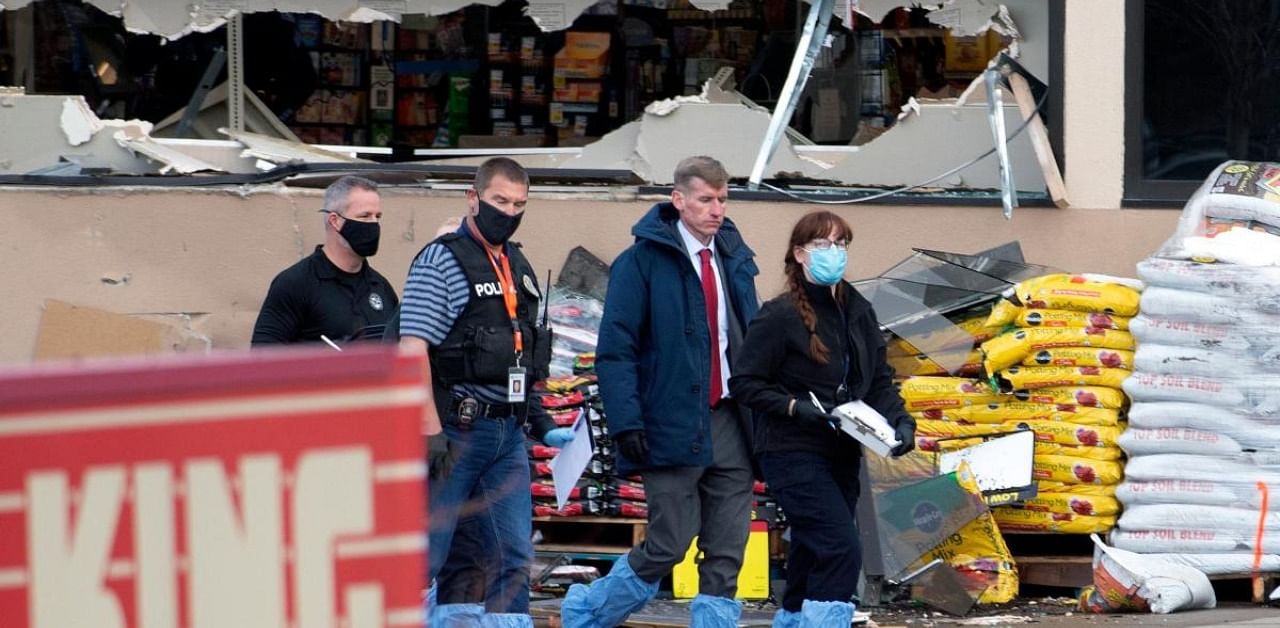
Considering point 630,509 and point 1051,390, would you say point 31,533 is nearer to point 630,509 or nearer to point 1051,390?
point 630,509

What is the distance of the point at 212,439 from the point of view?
232cm

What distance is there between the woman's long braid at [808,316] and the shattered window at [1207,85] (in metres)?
3.32

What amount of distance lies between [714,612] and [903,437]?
0.87 meters

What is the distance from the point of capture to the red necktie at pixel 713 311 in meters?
6.16

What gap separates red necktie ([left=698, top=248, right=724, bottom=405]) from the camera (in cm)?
616

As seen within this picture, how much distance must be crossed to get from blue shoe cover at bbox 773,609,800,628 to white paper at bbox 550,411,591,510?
2.73 ft

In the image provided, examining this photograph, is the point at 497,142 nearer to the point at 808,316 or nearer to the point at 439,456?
the point at 808,316

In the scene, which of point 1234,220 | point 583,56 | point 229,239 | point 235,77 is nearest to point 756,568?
point 1234,220

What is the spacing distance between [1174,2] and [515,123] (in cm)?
371

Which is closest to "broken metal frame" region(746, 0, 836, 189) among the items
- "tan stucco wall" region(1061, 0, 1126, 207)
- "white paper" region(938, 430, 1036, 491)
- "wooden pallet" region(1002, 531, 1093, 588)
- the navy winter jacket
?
"tan stucco wall" region(1061, 0, 1126, 207)

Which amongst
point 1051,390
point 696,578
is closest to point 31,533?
point 696,578

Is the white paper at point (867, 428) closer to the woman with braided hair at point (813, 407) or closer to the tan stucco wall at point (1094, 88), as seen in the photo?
the woman with braided hair at point (813, 407)

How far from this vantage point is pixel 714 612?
6008 mm

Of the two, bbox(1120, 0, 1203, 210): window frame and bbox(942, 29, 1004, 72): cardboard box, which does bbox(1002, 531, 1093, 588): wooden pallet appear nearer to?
bbox(1120, 0, 1203, 210): window frame
